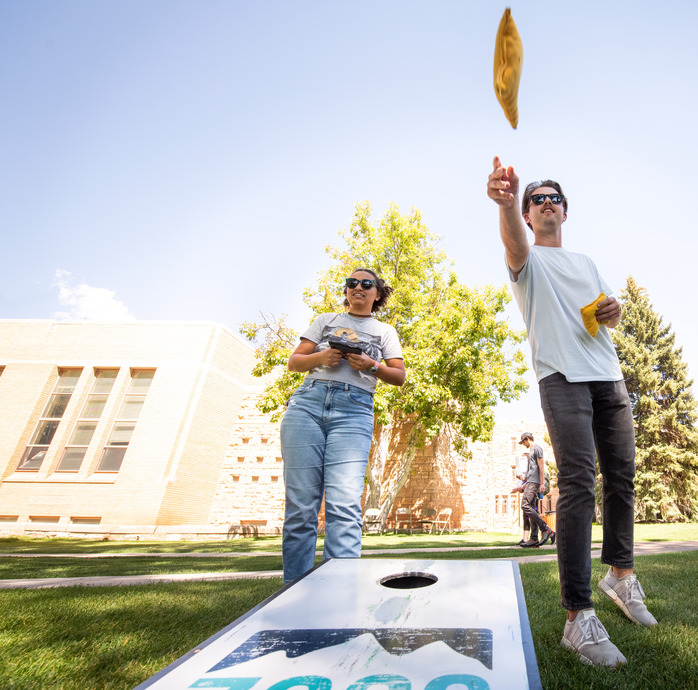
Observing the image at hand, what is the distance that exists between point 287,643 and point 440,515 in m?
16.8

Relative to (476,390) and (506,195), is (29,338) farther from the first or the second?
(506,195)

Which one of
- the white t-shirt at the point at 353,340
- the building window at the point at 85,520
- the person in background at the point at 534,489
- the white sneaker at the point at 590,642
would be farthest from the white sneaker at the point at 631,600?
the building window at the point at 85,520

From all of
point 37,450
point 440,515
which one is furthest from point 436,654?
point 37,450

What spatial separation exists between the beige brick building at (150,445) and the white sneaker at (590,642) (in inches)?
604

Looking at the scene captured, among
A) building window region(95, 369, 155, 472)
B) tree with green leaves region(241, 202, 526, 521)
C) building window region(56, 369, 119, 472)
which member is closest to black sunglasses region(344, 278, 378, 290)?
tree with green leaves region(241, 202, 526, 521)

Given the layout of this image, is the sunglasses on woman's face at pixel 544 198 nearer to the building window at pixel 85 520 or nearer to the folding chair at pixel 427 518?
the folding chair at pixel 427 518

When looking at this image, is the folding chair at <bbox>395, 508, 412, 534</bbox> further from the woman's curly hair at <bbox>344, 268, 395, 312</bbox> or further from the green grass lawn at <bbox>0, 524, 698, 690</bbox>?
the woman's curly hair at <bbox>344, 268, 395, 312</bbox>

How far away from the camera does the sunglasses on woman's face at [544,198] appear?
7.13 feet

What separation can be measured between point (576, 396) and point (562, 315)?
0.35m

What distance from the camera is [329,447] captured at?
2.37m

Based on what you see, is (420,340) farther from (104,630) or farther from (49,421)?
(49,421)

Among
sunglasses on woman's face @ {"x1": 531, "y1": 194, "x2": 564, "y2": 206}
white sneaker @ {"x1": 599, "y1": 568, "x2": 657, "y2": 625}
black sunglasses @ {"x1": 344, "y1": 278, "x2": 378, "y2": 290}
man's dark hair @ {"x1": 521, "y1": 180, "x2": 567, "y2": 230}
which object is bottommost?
white sneaker @ {"x1": 599, "y1": 568, "x2": 657, "y2": 625}

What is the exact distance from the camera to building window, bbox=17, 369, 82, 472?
1761cm

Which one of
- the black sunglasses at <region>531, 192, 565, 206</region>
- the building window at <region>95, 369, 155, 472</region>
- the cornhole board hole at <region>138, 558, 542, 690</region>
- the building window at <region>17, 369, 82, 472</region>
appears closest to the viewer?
the cornhole board hole at <region>138, 558, 542, 690</region>
